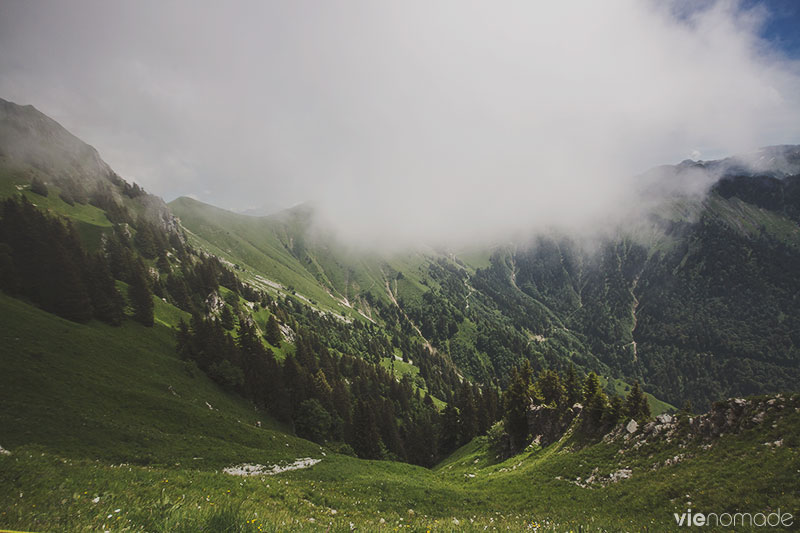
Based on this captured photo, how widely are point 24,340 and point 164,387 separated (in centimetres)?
1580

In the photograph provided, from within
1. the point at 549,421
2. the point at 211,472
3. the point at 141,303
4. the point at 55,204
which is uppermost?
the point at 55,204

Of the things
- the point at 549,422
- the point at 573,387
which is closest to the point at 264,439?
the point at 549,422

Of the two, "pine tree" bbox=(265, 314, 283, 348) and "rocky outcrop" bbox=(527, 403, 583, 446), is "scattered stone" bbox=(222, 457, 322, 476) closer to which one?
"rocky outcrop" bbox=(527, 403, 583, 446)

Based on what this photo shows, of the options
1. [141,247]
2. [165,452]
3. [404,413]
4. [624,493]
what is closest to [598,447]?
[624,493]

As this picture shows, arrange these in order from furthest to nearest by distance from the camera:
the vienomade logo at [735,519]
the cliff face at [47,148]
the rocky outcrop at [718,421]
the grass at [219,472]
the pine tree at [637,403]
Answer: the cliff face at [47,148] → the pine tree at [637,403] → the rocky outcrop at [718,421] → the vienomade logo at [735,519] → the grass at [219,472]

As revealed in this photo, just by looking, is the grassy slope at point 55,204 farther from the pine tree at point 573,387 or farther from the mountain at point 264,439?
the pine tree at point 573,387

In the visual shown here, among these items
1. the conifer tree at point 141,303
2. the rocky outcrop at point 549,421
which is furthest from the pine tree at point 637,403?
the conifer tree at point 141,303

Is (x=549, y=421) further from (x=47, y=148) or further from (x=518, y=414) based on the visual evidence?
(x=47, y=148)

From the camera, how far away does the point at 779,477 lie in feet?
46.2

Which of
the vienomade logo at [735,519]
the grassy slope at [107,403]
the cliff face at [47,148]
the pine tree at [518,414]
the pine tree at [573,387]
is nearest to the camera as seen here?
the vienomade logo at [735,519]

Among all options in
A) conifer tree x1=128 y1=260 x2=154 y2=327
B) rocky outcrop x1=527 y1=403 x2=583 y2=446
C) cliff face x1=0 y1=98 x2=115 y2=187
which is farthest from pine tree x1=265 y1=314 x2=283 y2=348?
cliff face x1=0 y1=98 x2=115 y2=187

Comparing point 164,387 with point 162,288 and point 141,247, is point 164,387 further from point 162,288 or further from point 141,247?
point 141,247

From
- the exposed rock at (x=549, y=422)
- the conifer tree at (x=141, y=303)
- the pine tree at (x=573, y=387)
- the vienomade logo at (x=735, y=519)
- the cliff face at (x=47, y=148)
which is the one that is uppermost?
the cliff face at (x=47, y=148)

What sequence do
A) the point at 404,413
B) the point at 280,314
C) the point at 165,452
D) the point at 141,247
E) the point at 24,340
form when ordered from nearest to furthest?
the point at 165,452
the point at 24,340
the point at 404,413
the point at 141,247
the point at 280,314
